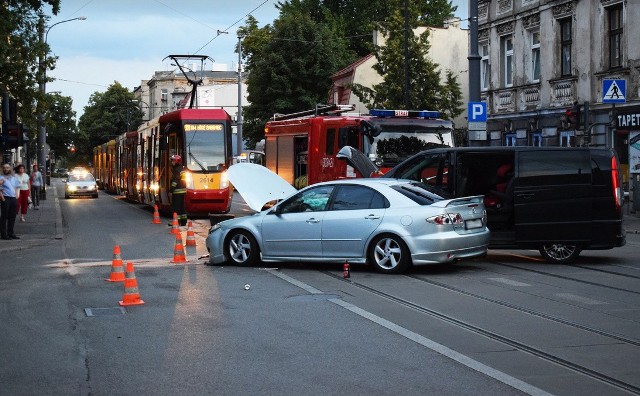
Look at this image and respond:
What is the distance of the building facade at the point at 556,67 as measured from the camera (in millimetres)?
29797

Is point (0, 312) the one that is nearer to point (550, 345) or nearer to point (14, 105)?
point (550, 345)

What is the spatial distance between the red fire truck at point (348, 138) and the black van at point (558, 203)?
7.11 meters

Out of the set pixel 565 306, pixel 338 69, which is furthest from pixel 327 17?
pixel 565 306

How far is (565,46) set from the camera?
3322 cm

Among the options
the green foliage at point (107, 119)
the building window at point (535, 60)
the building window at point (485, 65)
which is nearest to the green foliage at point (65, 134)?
the green foliage at point (107, 119)

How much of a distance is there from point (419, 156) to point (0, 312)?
27.3 feet

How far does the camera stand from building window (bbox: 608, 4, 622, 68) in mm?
30422

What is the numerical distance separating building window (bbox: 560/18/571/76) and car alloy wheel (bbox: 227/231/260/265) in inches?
795

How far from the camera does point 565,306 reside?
1112 centimetres

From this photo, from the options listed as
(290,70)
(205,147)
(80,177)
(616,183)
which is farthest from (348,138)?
(290,70)

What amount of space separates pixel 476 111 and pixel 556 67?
10.3 m

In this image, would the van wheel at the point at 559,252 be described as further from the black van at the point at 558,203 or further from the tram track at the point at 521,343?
the tram track at the point at 521,343

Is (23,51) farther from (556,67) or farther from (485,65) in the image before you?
(485,65)

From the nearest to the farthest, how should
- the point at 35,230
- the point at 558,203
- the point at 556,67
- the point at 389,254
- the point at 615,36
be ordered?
the point at 389,254 < the point at 558,203 < the point at 35,230 < the point at 615,36 < the point at 556,67
